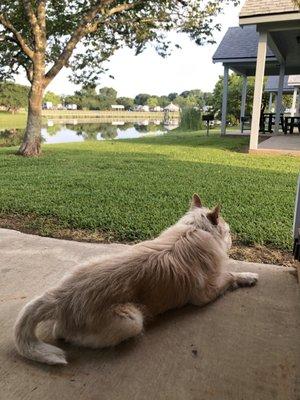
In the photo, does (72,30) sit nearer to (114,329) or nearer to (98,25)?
(98,25)

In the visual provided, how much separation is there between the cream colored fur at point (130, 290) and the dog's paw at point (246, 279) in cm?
31

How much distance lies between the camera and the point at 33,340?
204 centimetres

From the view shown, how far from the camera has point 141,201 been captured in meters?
5.35

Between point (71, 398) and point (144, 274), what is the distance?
2.57 feet

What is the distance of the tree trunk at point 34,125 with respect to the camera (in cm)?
1042

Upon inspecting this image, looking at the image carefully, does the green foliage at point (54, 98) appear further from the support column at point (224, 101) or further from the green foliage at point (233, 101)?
the support column at point (224, 101)

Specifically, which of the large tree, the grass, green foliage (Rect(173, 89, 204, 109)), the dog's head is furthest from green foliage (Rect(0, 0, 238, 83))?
green foliage (Rect(173, 89, 204, 109))

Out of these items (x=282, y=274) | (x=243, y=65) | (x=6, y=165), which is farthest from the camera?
(x=243, y=65)

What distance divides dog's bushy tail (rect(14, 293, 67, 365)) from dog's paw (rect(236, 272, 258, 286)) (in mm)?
1574

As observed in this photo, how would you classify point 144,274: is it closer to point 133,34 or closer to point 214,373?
point 214,373

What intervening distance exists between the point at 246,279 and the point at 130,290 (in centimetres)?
124

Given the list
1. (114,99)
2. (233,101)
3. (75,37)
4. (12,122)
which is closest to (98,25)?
(75,37)

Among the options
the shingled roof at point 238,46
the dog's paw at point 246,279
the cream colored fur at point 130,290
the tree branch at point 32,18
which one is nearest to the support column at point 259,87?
the shingled roof at point 238,46

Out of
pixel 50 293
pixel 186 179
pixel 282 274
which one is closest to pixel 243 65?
pixel 186 179
